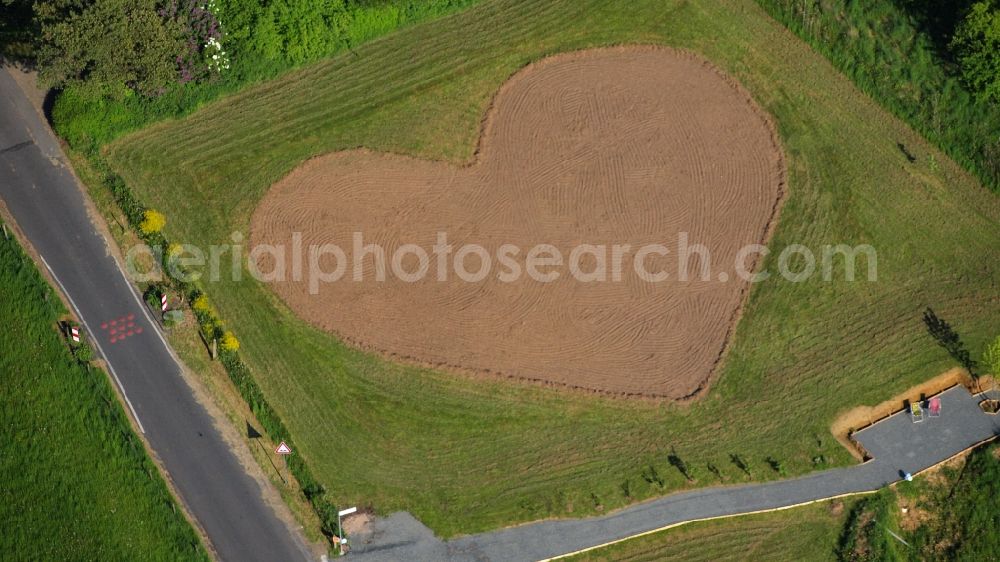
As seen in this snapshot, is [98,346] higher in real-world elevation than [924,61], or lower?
lower

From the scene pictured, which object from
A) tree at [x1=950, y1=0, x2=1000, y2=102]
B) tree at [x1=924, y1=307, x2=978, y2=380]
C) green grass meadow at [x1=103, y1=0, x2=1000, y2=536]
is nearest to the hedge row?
green grass meadow at [x1=103, y1=0, x2=1000, y2=536]

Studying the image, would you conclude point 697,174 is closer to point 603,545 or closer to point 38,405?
point 603,545

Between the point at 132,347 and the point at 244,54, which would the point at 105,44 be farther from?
the point at 132,347

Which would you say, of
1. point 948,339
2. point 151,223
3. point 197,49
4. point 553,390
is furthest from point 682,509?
point 197,49

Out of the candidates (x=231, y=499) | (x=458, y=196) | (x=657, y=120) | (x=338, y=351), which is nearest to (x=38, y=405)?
(x=231, y=499)

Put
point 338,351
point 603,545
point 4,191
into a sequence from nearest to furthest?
point 603,545 → point 338,351 → point 4,191

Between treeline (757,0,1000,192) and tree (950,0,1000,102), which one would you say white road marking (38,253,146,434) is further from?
tree (950,0,1000,102)
